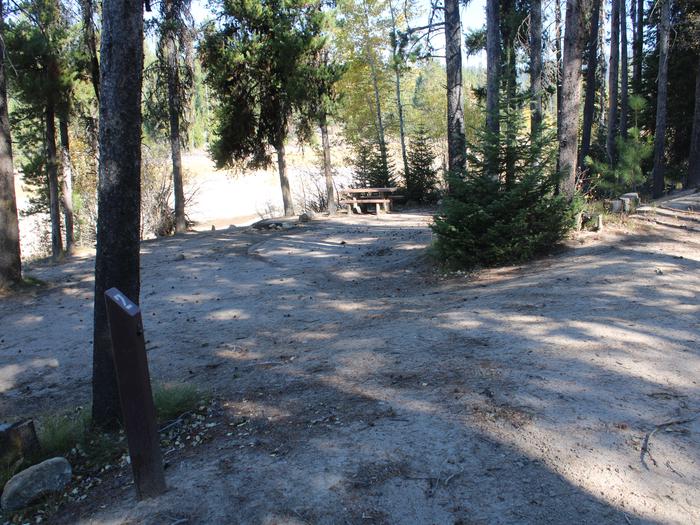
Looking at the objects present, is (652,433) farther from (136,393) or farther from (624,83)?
(624,83)

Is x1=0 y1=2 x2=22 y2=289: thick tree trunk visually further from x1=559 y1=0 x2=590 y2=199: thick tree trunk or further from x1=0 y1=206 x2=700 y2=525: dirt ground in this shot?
x1=559 y1=0 x2=590 y2=199: thick tree trunk

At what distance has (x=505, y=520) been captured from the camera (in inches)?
A: 111

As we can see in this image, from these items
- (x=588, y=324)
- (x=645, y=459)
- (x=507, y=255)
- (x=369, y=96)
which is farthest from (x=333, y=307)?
(x=369, y=96)

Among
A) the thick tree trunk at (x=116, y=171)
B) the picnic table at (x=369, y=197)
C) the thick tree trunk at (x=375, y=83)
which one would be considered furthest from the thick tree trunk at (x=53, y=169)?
the thick tree trunk at (x=116, y=171)

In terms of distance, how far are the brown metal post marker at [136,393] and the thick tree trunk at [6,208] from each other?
9271 mm

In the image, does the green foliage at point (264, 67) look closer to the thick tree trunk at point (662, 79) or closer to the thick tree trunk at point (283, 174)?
the thick tree trunk at point (283, 174)

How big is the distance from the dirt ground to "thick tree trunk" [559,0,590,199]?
148cm

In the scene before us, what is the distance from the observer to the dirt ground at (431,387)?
10.1 feet

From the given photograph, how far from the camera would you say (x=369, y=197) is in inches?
926

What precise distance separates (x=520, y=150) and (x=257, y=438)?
23.0 ft

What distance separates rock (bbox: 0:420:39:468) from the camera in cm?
402

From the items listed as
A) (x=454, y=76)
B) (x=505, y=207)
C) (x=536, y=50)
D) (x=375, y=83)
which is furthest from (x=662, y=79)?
(x=375, y=83)

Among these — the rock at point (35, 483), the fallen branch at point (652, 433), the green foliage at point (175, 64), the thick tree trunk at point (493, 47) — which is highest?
the green foliage at point (175, 64)

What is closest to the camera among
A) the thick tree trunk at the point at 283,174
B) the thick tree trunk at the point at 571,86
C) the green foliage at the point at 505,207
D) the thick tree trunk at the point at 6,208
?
the green foliage at the point at 505,207
